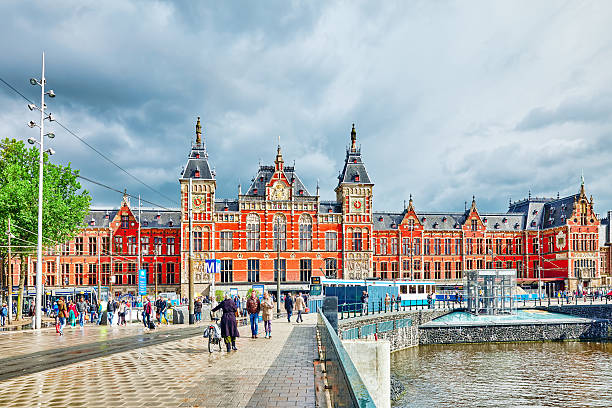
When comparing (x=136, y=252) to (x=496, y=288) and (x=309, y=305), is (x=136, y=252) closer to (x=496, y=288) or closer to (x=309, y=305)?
(x=309, y=305)

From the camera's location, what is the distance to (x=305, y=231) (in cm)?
6338

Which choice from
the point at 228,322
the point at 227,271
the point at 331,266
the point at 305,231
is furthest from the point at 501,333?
the point at 228,322

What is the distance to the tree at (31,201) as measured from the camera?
3384 cm

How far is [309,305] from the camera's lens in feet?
137

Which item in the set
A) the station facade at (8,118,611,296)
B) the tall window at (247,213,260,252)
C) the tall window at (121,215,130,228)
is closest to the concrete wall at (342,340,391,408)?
the station facade at (8,118,611,296)

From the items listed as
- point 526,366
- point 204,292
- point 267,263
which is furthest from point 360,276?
point 526,366

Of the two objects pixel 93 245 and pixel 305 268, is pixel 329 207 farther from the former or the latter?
pixel 93 245

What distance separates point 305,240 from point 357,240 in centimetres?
606

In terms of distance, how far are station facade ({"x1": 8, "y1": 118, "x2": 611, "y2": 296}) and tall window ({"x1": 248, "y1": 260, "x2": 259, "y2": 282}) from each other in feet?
0.38

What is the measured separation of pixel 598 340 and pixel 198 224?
4093cm

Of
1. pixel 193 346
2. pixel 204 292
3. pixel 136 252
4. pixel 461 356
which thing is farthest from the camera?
pixel 136 252

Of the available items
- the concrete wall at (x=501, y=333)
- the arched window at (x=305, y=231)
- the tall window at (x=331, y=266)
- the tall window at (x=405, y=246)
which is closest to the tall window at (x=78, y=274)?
the arched window at (x=305, y=231)

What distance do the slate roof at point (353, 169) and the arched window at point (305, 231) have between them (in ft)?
19.9

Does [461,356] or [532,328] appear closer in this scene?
[461,356]
